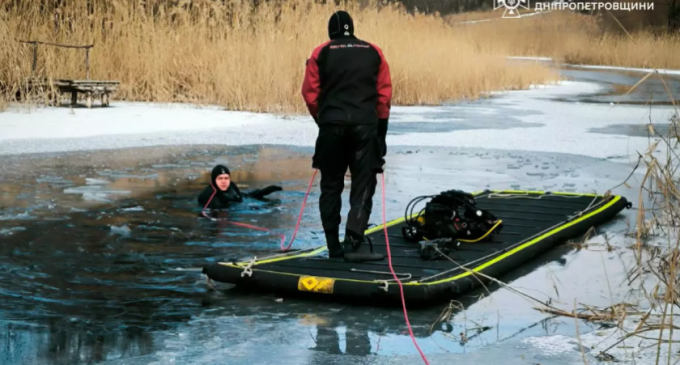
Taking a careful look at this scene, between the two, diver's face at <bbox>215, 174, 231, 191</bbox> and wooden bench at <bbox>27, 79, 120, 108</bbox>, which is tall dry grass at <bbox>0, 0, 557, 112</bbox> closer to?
wooden bench at <bbox>27, 79, 120, 108</bbox>

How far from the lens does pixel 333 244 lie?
7.26m

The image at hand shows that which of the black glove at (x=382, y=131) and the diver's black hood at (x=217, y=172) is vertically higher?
the black glove at (x=382, y=131)

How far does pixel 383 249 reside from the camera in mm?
7508

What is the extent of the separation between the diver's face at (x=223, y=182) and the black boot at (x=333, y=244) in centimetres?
262

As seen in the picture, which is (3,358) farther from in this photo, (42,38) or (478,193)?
(42,38)

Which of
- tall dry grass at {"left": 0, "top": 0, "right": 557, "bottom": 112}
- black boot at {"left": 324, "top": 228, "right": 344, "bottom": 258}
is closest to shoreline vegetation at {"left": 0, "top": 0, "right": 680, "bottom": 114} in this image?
tall dry grass at {"left": 0, "top": 0, "right": 557, "bottom": 112}

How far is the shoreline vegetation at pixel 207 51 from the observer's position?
19938 millimetres

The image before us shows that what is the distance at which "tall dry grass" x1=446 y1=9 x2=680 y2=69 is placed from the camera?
39681 mm

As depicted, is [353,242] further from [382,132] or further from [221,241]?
[221,241]

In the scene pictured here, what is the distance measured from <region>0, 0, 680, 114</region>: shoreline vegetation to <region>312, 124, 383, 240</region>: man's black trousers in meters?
12.0

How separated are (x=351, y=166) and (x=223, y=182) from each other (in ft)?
8.65

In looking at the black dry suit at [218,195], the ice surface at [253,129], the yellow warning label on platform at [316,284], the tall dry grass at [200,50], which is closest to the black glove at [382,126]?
the yellow warning label on platform at [316,284]

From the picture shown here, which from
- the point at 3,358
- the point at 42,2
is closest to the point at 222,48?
the point at 42,2

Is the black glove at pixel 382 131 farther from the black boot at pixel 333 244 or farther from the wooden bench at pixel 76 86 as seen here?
the wooden bench at pixel 76 86
